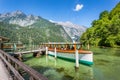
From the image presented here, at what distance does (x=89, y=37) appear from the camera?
75562mm

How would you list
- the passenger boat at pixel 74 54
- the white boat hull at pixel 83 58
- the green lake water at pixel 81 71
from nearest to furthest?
1. the green lake water at pixel 81 71
2. the white boat hull at pixel 83 58
3. the passenger boat at pixel 74 54

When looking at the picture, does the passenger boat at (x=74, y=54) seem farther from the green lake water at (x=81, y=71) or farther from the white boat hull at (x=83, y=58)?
the green lake water at (x=81, y=71)

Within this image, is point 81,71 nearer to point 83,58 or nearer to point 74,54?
point 83,58

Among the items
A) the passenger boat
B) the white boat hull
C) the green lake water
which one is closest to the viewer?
the green lake water

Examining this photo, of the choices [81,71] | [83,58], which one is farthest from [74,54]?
[81,71]

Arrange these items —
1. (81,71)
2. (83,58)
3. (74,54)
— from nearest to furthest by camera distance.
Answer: (81,71), (83,58), (74,54)

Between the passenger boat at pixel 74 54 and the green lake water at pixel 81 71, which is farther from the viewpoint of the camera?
the passenger boat at pixel 74 54

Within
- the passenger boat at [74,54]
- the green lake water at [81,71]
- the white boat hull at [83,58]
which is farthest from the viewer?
the passenger boat at [74,54]

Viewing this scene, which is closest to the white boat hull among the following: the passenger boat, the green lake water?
the passenger boat

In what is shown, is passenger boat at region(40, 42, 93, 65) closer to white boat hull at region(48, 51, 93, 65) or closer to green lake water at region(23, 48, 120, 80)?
white boat hull at region(48, 51, 93, 65)

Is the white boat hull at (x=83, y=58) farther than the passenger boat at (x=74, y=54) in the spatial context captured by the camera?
No

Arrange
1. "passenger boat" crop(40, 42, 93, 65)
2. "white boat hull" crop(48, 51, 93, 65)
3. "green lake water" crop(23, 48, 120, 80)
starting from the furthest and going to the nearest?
1. "passenger boat" crop(40, 42, 93, 65)
2. "white boat hull" crop(48, 51, 93, 65)
3. "green lake water" crop(23, 48, 120, 80)

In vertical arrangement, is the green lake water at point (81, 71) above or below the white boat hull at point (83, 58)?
below

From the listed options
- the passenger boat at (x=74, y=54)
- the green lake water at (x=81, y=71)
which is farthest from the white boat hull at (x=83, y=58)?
the green lake water at (x=81, y=71)
